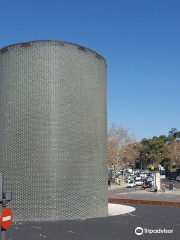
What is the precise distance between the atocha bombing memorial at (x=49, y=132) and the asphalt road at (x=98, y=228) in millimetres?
1566

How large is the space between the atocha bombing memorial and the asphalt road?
157 cm

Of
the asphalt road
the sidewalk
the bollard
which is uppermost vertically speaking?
the bollard

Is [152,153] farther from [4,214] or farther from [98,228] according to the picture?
[4,214]

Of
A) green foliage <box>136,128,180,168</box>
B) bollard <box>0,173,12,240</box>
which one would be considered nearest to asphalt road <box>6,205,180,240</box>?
bollard <box>0,173,12,240</box>

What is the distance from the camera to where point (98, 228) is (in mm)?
14633

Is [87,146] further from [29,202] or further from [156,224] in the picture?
[156,224]

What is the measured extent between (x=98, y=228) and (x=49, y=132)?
19.9ft

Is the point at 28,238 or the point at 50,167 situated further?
the point at 50,167

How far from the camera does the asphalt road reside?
1280 centimetres

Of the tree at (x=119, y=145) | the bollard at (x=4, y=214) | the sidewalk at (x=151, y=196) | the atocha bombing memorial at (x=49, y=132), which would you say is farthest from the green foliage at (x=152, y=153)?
the bollard at (x=4, y=214)

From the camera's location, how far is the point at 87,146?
18688mm

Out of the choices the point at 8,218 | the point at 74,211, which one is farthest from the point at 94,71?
the point at 8,218

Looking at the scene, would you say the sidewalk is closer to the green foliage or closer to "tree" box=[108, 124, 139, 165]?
"tree" box=[108, 124, 139, 165]

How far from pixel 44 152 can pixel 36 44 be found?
648cm
